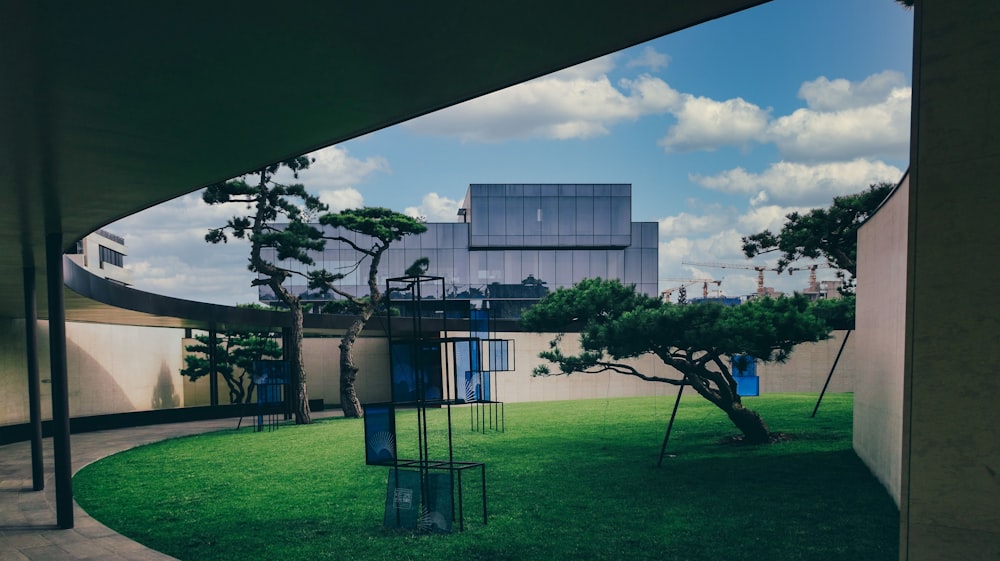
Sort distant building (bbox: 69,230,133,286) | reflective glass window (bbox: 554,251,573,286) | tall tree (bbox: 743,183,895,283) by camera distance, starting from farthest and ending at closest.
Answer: distant building (bbox: 69,230,133,286), reflective glass window (bbox: 554,251,573,286), tall tree (bbox: 743,183,895,283)

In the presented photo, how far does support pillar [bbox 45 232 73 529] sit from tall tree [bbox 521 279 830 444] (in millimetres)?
6927

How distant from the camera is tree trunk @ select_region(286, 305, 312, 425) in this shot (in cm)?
1977

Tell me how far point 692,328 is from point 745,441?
3.16m

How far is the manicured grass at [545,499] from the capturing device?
265 inches

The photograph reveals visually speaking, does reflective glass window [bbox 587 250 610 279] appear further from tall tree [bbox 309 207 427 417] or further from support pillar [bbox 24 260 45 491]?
support pillar [bbox 24 260 45 491]

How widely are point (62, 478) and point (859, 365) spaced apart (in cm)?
1016

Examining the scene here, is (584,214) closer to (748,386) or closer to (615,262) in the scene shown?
(615,262)

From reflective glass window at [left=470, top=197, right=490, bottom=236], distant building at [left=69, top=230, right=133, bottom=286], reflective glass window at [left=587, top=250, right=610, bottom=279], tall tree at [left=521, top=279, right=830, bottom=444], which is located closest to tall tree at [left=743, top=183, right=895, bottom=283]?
tall tree at [left=521, top=279, right=830, bottom=444]

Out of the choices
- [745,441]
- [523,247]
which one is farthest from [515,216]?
[745,441]

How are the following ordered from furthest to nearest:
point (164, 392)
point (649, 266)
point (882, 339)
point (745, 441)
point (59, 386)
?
point (649, 266), point (164, 392), point (745, 441), point (882, 339), point (59, 386)

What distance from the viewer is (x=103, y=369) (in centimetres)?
2067

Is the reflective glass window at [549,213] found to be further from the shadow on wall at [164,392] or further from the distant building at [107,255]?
the distant building at [107,255]

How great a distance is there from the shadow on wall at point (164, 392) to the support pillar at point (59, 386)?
54.7ft

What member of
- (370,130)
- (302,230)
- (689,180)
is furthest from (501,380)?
(689,180)
